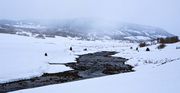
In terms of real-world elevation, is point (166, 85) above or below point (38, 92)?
above

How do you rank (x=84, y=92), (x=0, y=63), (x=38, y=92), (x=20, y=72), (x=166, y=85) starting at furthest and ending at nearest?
(x=0, y=63) → (x=20, y=72) → (x=38, y=92) → (x=84, y=92) → (x=166, y=85)

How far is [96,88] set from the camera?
10.1 metres

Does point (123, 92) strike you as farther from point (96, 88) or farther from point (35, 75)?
point (35, 75)

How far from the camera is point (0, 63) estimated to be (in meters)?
24.6

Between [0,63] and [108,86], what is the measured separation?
18.2 m

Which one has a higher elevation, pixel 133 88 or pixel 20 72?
pixel 133 88

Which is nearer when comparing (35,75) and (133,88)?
(133,88)

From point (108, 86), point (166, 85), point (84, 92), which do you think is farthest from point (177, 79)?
point (84, 92)

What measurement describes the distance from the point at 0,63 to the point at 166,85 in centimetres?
2089

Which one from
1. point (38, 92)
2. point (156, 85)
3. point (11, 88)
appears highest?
point (156, 85)

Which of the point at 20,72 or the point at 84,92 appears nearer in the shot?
the point at 84,92

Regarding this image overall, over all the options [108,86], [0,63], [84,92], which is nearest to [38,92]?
[84,92]

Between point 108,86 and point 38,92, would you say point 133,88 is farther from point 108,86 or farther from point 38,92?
point 38,92

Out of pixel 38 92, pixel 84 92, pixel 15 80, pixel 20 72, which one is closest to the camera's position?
pixel 84 92
